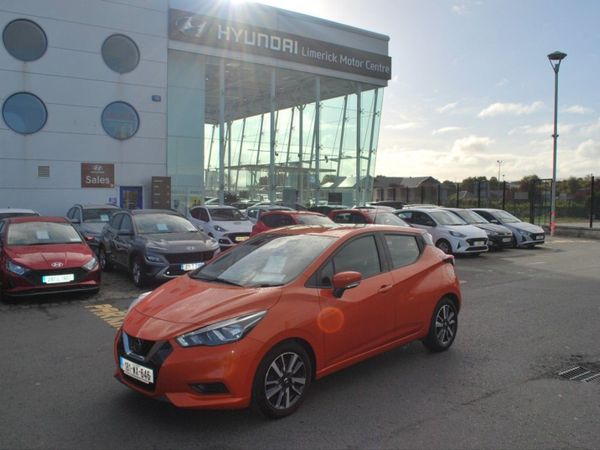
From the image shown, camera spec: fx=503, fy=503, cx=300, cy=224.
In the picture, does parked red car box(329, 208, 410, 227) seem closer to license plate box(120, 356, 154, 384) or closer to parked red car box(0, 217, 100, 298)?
parked red car box(0, 217, 100, 298)

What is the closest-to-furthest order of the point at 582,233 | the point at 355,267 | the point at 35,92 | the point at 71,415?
the point at 71,415, the point at 355,267, the point at 35,92, the point at 582,233

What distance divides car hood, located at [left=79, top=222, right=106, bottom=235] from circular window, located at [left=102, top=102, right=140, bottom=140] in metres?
7.89

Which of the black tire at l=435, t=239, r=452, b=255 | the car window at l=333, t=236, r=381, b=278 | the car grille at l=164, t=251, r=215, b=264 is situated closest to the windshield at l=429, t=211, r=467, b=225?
the black tire at l=435, t=239, r=452, b=255

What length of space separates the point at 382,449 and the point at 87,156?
1984 centimetres

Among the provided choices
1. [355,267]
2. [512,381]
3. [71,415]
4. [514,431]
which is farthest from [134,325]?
[512,381]

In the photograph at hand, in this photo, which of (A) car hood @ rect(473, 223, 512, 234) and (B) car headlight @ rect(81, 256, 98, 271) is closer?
(B) car headlight @ rect(81, 256, 98, 271)

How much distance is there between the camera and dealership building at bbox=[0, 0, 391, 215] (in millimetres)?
19312

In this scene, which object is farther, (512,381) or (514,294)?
(514,294)

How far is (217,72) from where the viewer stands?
2877 cm

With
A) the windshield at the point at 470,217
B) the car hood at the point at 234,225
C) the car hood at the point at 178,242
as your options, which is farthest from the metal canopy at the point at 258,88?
the car hood at the point at 178,242

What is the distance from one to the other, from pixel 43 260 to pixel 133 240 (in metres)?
2.10

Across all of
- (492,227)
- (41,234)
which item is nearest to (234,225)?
(41,234)

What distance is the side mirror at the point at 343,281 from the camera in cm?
420

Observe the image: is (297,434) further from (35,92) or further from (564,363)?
(35,92)
